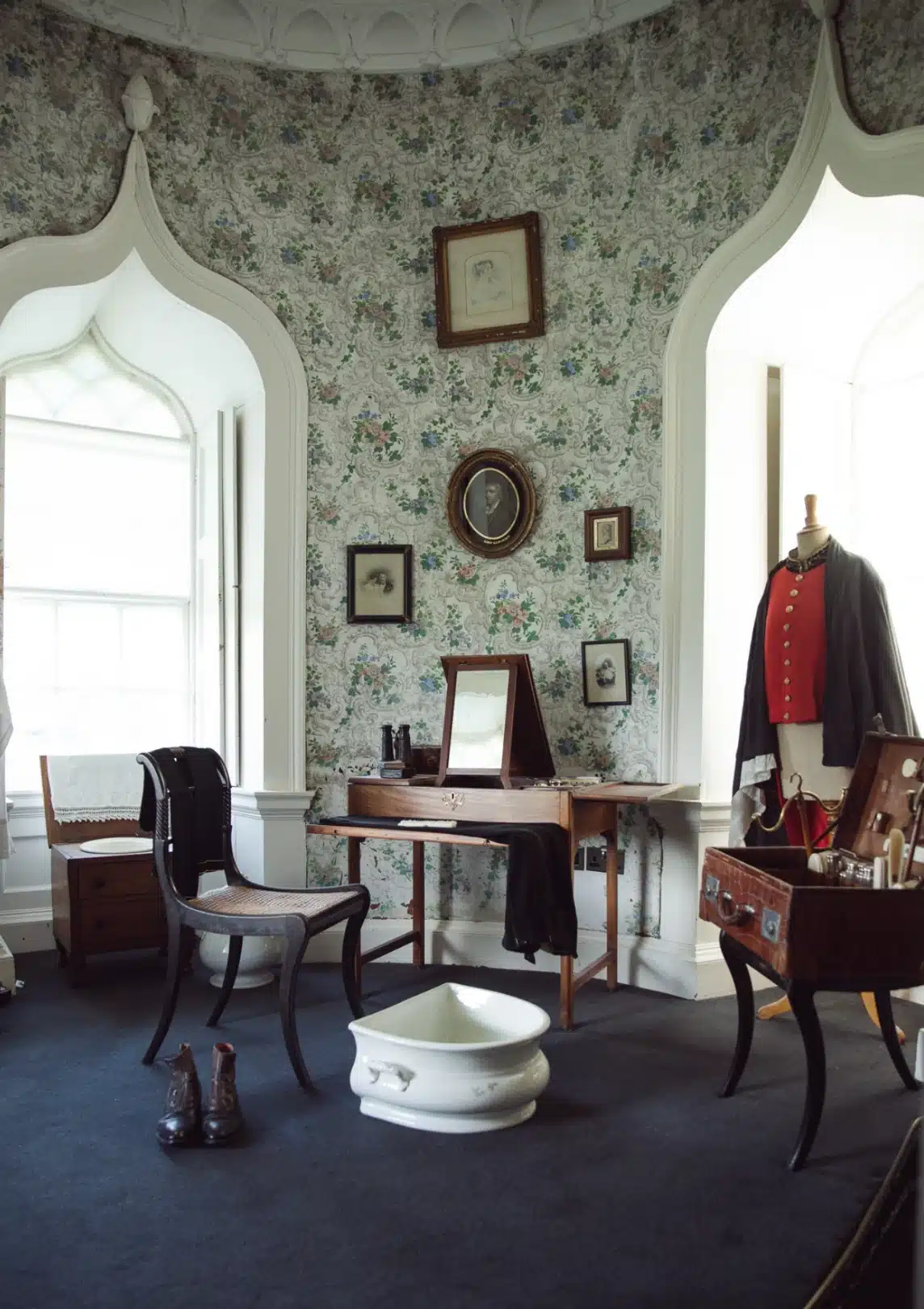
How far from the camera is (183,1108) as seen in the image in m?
2.71

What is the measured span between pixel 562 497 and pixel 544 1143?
104 inches

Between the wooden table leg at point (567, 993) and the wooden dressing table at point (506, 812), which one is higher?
the wooden dressing table at point (506, 812)

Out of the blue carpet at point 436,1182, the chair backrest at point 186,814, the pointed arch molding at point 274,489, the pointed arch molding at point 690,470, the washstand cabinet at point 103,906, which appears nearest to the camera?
the blue carpet at point 436,1182

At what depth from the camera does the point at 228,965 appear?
3754 mm

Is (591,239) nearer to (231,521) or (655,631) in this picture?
(655,631)

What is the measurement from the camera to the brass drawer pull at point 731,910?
2711mm

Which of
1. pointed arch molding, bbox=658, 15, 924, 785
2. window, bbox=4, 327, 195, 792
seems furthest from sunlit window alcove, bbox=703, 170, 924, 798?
window, bbox=4, 327, 195, 792

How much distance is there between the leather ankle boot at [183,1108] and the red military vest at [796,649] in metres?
2.39

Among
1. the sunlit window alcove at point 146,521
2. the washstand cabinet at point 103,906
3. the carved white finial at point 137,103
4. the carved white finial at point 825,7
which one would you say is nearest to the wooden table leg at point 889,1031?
the sunlit window alcove at point 146,521

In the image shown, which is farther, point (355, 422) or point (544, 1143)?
point (355, 422)

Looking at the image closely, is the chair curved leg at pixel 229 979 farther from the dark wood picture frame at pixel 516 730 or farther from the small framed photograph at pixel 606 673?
the small framed photograph at pixel 606 673

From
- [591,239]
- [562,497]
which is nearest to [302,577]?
[562,497]

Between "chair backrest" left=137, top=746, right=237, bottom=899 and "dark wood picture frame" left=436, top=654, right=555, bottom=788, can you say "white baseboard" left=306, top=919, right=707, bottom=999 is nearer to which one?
"dark wood picture frame" left=436, top=654, right=555, bottom=788

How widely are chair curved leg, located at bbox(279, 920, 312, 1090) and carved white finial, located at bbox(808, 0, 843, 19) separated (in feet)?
11.9
